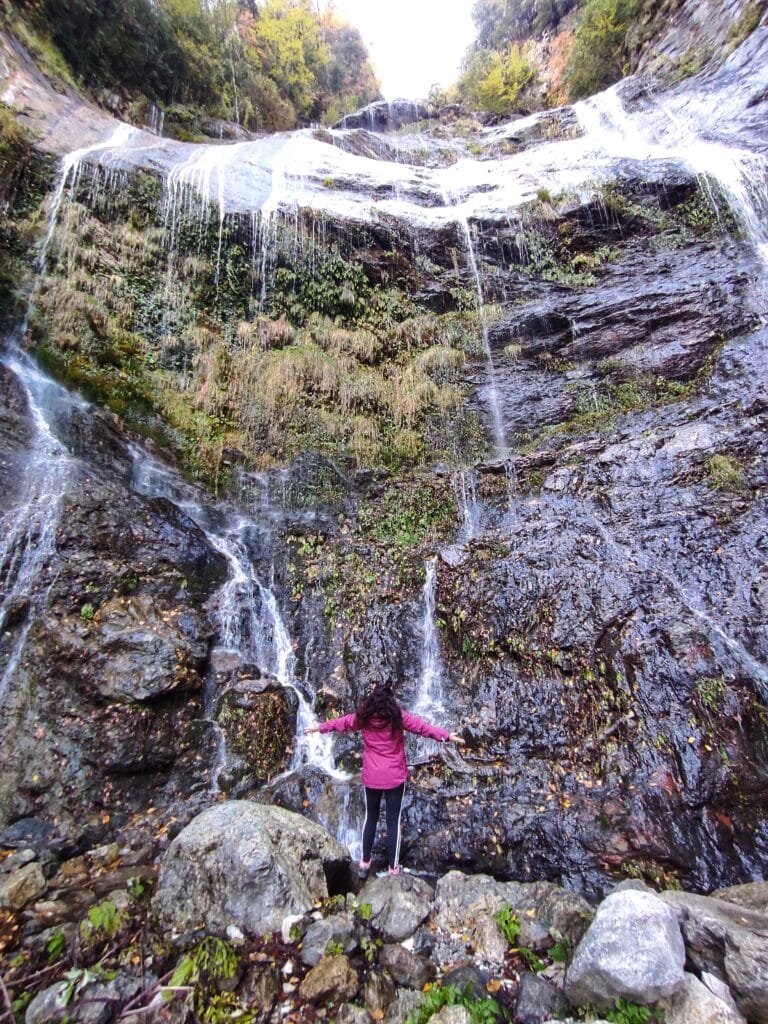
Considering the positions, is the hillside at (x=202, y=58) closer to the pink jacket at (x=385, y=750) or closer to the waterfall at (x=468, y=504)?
the waterfall at (x=468, y=504)

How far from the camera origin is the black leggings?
3830 millimetres

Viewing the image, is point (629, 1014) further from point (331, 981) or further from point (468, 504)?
point (468, 504)

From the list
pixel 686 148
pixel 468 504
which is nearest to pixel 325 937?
pixel 468 504

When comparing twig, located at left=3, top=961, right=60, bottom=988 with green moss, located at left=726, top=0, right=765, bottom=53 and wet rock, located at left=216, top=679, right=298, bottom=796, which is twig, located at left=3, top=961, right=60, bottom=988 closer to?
wet rock, located at left=216, top=679, right=298, bottom=796

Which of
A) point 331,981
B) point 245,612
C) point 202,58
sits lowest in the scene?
point 331,981

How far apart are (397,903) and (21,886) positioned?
263 cm

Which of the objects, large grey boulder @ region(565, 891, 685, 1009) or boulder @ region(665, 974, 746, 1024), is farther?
large grey boulder @ region(565, 891, 685, 1009)

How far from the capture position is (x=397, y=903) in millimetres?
3182

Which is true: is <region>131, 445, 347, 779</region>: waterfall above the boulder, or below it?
above

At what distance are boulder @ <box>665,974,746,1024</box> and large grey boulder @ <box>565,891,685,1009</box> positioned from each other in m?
0.04

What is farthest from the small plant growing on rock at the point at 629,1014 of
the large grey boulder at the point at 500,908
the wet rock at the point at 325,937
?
the wet rock at the point at 325,937

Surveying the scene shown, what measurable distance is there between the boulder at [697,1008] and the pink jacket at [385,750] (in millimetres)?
1792

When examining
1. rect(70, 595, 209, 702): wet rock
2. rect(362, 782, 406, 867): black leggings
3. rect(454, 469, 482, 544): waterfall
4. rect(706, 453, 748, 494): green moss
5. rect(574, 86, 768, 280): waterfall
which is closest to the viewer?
rect(362, 782, 406, 867): black leggings

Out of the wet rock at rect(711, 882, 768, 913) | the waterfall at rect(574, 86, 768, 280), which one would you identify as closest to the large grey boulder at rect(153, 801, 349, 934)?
the wet rock at rect(711, 882, 768, 913)
